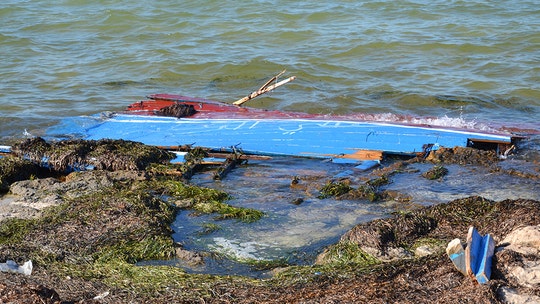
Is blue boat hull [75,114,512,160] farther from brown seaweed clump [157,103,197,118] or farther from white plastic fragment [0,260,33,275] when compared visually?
white plastic fragment [0,260,33,275]

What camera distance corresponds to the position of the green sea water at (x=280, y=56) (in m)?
14.5

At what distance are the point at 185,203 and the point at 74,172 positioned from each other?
1989 millimetres

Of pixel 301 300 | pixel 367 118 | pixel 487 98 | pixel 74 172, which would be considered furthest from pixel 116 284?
pixel 487 98

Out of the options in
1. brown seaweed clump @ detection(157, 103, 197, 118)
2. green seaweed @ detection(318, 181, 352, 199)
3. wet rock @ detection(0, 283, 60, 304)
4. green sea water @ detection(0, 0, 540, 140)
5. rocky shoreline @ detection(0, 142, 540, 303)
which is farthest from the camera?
green sea water @ detection(0, 0, 540, 140)

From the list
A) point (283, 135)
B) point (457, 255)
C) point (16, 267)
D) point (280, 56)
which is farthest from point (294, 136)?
point (280, 56)

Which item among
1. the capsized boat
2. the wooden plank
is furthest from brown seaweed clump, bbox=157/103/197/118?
the wooden plank

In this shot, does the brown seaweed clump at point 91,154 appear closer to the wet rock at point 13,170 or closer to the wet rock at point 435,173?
the wet rock at point 13,170

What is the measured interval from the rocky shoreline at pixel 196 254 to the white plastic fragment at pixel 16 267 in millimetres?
60

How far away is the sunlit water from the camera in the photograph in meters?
9.02

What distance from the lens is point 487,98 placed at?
14422 millimetres

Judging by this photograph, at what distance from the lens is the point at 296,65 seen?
1698cm

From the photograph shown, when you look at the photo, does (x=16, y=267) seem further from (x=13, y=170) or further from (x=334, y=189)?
(x=334, y=189)

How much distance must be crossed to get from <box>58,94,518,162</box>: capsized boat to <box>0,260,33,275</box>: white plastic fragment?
4226mm

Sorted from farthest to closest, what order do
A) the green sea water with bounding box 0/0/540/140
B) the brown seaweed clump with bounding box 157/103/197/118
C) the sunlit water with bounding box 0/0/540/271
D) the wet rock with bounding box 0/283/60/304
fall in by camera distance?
1. the green sea water with bounding box 0/0/540/140
2. the brown seaweed clump with bounding box 157/103/197/118
3. the sunlit water with bounding box 0/0/540/271
4. the wet rock with bounding box 0/283/60/304
